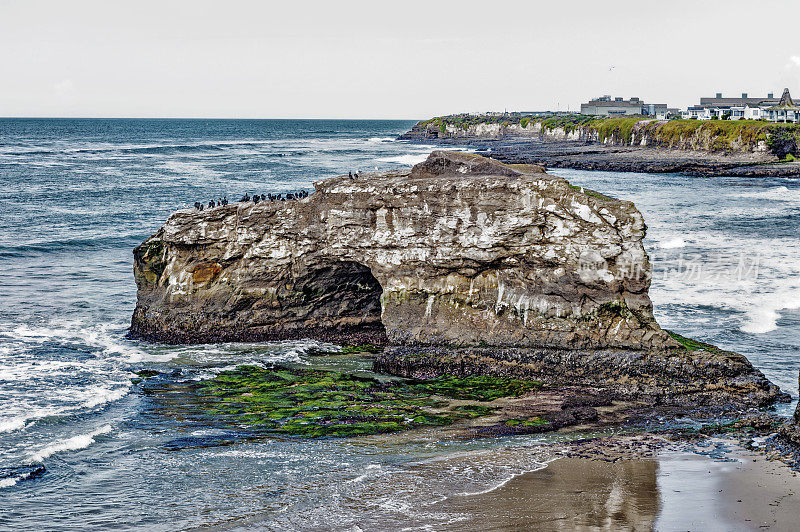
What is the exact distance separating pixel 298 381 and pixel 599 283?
978 cm

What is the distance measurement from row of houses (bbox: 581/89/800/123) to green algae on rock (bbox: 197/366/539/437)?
108587mm

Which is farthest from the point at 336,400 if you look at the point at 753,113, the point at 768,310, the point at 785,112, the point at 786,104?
the point at 753,113

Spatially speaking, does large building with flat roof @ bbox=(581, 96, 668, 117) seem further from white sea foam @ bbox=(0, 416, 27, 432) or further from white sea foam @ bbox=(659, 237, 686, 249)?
white sea foam @ bbox=(0, 416, 27, 432)

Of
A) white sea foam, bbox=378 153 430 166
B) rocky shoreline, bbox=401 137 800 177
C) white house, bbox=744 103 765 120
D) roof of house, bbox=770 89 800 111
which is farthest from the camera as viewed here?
white house, bbox=744 103 765 120

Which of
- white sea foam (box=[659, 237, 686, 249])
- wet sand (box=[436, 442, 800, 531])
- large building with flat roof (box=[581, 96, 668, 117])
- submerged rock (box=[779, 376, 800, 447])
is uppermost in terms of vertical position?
large building with flat roof (box=[581, 96, 668, 117])

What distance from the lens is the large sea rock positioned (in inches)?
914

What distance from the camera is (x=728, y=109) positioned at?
144m

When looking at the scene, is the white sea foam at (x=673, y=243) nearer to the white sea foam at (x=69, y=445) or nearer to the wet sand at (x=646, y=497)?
the wet sand at (x=646, y=497)

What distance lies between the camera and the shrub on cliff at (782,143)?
3777 inches

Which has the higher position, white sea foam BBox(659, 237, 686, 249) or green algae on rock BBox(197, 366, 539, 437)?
white sea foam BBox(659, 237, 686, 249)

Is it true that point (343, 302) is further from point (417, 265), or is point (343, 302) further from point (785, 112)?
point (785, 112)

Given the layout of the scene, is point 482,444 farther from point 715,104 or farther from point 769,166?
point 715,104

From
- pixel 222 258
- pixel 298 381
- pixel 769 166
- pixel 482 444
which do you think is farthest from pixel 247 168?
pixel 482 444

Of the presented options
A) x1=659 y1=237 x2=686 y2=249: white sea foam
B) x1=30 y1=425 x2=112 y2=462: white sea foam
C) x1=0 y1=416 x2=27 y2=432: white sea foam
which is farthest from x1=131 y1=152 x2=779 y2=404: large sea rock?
x1=659 y1=237 x2=686 y2=249: white sea foam
